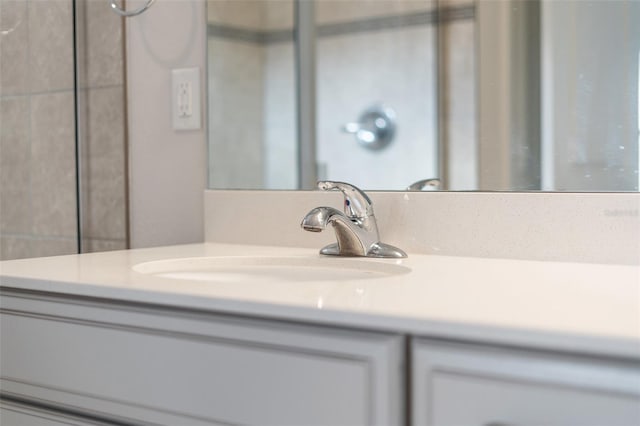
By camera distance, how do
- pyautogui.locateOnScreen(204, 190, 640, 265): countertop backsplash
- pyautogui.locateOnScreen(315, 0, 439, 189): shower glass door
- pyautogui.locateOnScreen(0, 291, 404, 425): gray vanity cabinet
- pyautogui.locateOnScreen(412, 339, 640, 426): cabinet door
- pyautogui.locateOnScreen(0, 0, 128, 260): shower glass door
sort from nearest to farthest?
pyautogui.locateOnScreen(412, 339, 640, 426): cabinet door < pyautogui.locateOnScreen(0, 291, 404, 425): gray vanity cabinet < pyautogui.locateOnScreen(204, 190, 640, 265): countertop backsplash < pyautogui.locateOnScreen(315, 0, 439, 189): shower glass door < pyautogui.locateOnScreen(0, 0, 128, 260): shower glass door

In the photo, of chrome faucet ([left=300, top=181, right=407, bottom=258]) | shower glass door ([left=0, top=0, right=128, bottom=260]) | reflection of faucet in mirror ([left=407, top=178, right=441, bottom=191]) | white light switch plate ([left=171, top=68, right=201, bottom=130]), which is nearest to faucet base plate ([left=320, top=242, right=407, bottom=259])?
chrome faucet ([left=300, top=181, right=407, bottom=258])

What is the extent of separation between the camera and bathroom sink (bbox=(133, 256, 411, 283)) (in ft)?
3.75

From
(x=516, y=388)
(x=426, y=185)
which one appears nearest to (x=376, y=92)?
(x=426, y=185)

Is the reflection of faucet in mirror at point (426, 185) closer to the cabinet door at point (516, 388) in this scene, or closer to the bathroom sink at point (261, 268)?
the bathroom sink at point (261, 268)

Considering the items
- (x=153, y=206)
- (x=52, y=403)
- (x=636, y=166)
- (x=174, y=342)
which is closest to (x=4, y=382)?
(x=52, y=403)

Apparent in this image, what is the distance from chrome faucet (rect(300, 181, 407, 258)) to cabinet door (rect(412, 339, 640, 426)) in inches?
18.6

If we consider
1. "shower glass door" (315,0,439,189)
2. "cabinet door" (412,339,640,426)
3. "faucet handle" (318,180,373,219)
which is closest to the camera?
"cabinet door" (412,339,640,426)

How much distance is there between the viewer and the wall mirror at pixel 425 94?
113 centimetres

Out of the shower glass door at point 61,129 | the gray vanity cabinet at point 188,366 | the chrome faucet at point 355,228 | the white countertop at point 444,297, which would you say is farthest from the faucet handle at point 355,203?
the shower glass door at point 61,129

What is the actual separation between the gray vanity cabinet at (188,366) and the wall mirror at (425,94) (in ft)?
1.83

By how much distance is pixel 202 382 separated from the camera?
0.84m

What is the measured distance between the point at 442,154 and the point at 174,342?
0.64 metres

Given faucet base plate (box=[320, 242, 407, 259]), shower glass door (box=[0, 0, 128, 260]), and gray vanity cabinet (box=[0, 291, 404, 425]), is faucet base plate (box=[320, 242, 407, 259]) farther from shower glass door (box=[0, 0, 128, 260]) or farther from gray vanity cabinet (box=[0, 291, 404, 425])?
shower glass door (box=[0, 0, 128, 260])

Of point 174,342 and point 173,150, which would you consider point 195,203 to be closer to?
point 173,150
